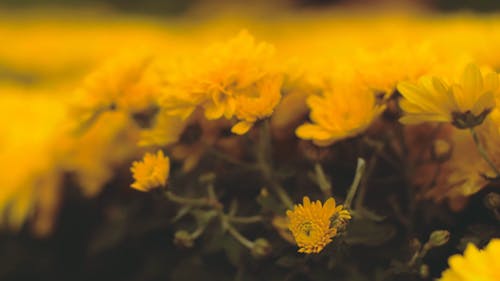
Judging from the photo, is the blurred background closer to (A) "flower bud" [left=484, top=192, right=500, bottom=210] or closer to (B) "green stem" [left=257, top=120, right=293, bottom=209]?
(B) "green stem" [left=257, top=120, right=293, bottom=209]

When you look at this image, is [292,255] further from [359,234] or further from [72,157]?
[72,157]

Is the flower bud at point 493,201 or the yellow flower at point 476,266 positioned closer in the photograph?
the yellow flower at point 476,266

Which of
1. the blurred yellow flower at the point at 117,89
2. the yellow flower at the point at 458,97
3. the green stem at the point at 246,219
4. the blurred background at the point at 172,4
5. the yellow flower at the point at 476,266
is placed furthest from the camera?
the blurred background at the point at 172,4

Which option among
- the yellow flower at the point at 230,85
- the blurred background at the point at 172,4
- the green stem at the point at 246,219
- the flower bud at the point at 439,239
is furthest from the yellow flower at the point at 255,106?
the blurred background at the point at 172,4

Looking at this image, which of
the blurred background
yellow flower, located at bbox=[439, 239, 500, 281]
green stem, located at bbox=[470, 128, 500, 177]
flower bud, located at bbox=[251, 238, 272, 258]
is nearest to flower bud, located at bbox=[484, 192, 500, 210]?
green stem, located at bbox=[470, 128, 500, 177]

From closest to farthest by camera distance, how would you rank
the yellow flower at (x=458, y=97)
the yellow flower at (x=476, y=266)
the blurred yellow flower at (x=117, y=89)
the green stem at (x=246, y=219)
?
the yellow flower at (x=476, y=266) → the yellow flower at (x=458, y=97) → the green stem at (x=246, y=219) → the blurred yellow flower at (x=117, y=89)

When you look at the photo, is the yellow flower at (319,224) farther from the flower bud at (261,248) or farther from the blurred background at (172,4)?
the blurred background at (172,4)

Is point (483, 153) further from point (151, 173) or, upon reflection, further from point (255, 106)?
point (151, 173)
